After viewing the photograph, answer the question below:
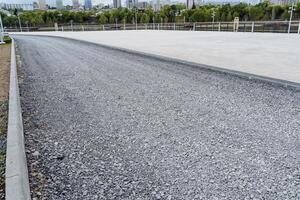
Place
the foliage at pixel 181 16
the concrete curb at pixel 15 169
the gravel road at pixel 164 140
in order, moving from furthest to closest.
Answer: the foliage at pixel 181 16, the gravel road at pixel 164 140, the concrete curb at pixel 15 169

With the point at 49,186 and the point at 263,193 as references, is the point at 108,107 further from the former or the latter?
the point at 263,193

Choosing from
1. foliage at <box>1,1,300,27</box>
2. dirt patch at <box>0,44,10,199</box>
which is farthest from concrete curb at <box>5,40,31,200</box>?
foliage at <box>1,1,300,27</box>

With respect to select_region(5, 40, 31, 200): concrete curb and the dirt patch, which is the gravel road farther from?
the dirt patch

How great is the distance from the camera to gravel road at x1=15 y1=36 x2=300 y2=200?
257 centimetres

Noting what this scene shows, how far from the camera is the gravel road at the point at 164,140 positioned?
101 inches

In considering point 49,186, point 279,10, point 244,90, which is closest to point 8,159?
point 49,186

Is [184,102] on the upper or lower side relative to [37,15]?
lower

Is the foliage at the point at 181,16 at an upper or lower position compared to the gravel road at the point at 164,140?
upper

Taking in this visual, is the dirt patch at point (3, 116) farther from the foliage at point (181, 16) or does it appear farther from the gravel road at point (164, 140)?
the foliage at point (181, 16)

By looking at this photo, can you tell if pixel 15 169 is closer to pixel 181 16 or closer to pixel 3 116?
pixel 3 116

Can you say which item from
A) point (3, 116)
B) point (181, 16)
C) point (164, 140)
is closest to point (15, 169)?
point (164, 140)

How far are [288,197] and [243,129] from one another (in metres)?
1.47

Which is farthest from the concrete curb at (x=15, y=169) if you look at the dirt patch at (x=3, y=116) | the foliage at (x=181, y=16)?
the foliage at (x=181, y=16)

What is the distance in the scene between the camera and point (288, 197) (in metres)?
2.36
